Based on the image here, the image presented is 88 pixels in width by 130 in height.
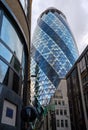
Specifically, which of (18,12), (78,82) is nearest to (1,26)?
(18,12)

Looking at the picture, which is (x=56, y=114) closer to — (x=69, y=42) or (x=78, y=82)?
(x=78, y=82)

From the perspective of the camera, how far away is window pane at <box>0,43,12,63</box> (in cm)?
734

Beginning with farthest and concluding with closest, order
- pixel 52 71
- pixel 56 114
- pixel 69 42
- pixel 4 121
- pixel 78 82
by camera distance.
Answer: pixel 69 42 < pixel 52 71 < pixel 56 114 < pixel 78 82 < pixel 4 121

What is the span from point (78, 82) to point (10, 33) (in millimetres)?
32493

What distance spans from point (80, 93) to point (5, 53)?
1247 inches

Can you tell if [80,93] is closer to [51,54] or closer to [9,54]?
[9,54]

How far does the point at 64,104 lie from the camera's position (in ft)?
204

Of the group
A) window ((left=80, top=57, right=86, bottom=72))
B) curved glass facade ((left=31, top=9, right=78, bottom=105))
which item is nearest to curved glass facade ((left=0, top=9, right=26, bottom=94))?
window ((left=80, top=57, right=86, bottom=72))

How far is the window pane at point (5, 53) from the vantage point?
24.1 ft

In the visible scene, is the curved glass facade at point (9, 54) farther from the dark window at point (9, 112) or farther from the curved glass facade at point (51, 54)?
the curved glass facade at point (51, 54)

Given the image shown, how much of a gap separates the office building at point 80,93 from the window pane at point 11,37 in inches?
1076

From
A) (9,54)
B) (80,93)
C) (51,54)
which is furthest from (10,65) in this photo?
(51,54)

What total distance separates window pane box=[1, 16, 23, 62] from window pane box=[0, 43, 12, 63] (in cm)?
33

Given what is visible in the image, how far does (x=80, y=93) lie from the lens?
123 ft
